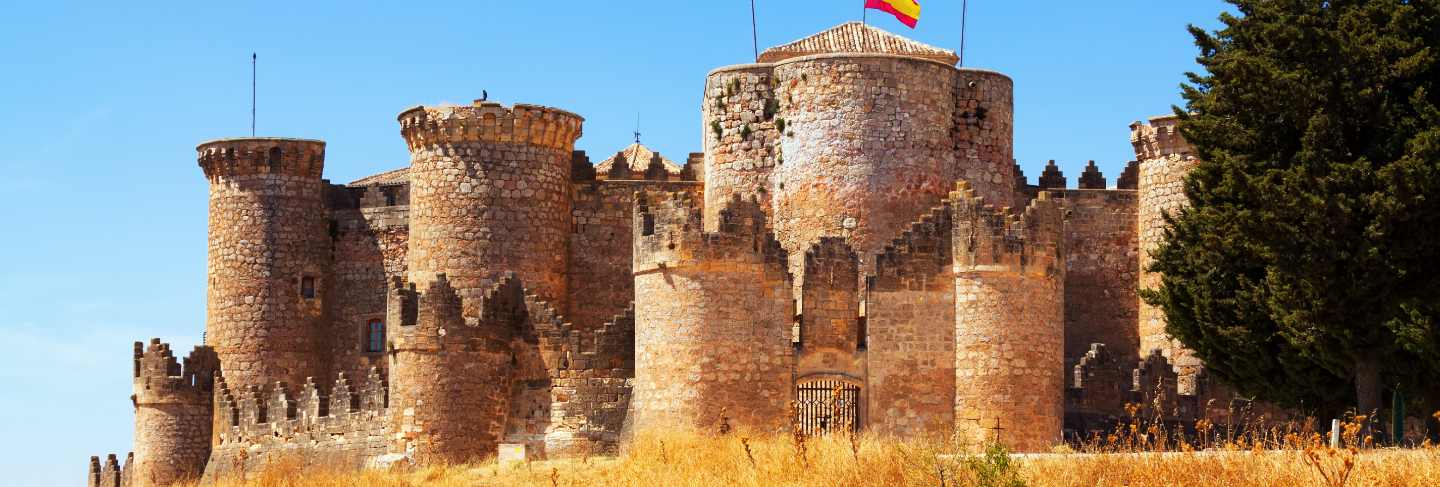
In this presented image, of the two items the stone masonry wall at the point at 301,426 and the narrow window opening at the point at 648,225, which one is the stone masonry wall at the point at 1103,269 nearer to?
the narrow window opening at the point at 648,225

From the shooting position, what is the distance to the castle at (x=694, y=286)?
36344 millimetres

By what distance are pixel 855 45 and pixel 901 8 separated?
2.29m

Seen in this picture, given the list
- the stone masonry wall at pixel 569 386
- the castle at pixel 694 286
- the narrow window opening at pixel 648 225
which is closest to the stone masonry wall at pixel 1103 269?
the castle at pixel 694 286

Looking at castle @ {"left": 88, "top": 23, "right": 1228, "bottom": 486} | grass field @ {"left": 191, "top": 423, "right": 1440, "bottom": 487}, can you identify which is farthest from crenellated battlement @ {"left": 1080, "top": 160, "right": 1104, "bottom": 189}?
grass field @ {"left": 191, "top": 423, "right": 1440, "bottom": 487}

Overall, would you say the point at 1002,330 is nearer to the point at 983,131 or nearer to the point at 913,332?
the point at 913,332

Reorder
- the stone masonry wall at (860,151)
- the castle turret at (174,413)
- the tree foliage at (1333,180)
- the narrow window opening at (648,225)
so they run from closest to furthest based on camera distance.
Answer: the tree foliage at (1333,180), the narrow window opening at (648,225), the stone masonry wall at (860,151), the castle turret at (174,413)

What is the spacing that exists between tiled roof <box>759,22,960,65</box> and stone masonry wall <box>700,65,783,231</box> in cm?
359

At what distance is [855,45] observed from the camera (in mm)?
45750

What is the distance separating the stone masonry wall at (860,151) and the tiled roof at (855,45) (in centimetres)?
481

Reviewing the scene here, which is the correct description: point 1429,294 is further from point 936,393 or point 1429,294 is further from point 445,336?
point 445,336

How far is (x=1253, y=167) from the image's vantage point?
33.4 meters

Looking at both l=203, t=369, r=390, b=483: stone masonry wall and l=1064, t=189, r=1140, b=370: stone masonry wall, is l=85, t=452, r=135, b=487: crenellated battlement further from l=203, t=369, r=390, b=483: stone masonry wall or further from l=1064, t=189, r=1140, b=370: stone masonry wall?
l=1064, t=189, r=1140, b=370: stone masonry wall

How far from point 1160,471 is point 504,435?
16.1 metres

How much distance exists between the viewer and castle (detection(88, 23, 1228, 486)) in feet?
119
